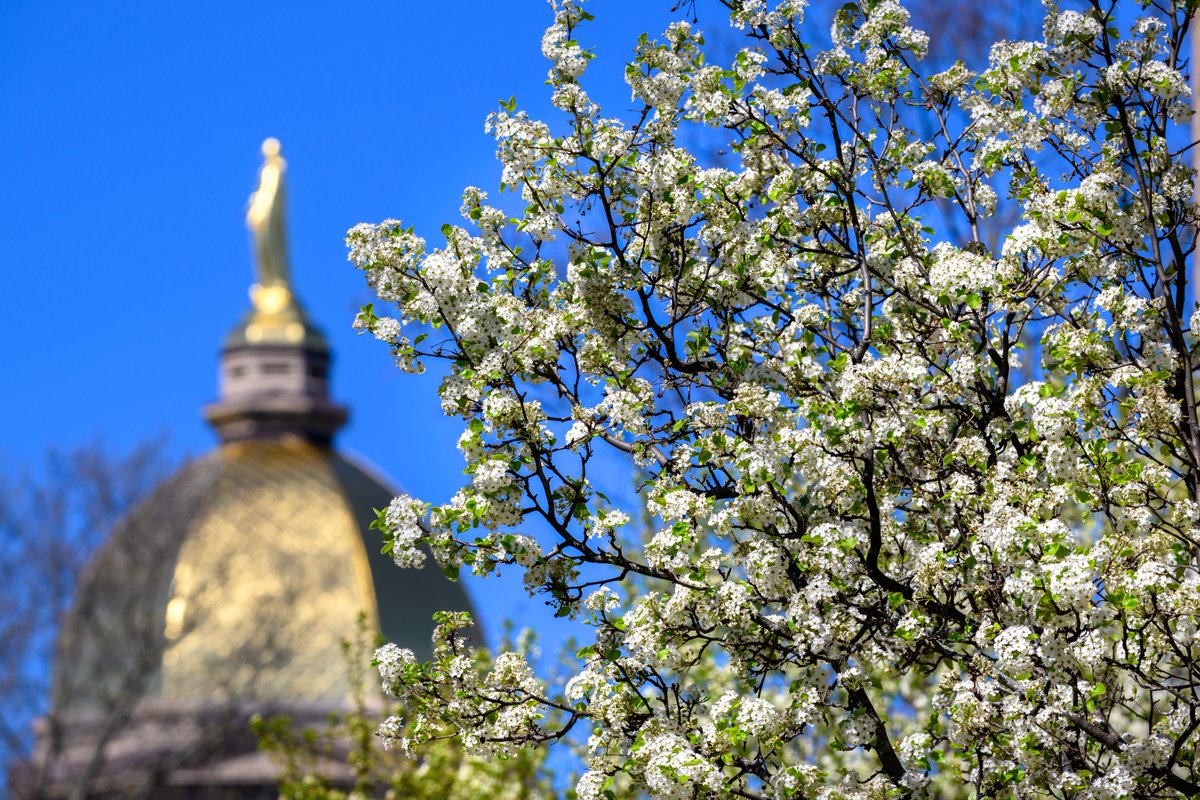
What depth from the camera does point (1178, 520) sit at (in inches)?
283

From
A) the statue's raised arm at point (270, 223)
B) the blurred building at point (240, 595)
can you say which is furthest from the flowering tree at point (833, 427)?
the statue's raised arm at point (270, 223)

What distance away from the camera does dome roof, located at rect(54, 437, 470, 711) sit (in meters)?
37.9

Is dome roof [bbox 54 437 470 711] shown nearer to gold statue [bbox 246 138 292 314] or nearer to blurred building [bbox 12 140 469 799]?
blurred building [bbox 12 140 469 799]

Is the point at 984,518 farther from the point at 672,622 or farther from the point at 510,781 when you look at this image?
the point at 510,781

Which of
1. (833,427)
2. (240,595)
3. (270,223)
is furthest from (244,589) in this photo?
(833,427)

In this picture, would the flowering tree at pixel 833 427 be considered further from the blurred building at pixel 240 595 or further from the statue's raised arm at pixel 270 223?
the statue's raised arm at pixel 270 223

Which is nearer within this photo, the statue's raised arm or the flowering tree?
the flowering tree

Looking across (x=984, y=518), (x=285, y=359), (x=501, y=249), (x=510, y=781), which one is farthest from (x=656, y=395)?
(x=285, y=359)

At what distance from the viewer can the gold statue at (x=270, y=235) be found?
6912 cm

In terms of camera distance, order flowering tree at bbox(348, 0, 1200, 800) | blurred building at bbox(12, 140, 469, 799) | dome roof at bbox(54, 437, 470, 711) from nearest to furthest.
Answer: flowering tree at bbox(348, 0, 1200, 800) < blurred building at bbox(12, 140, 469, 799) < dome roof at bbox(54, 437, 470, 711)

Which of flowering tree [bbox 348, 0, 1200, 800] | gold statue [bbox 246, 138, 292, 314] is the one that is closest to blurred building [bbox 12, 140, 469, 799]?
gold statue [bbox 246, 138, 292, 314]

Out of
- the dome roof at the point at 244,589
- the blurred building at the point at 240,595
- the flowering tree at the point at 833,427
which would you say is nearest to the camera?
the flowering tree at the point at 833,427

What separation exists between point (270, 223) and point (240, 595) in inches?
825

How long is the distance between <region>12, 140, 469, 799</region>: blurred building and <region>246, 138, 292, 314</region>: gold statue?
50 millimetres
